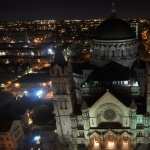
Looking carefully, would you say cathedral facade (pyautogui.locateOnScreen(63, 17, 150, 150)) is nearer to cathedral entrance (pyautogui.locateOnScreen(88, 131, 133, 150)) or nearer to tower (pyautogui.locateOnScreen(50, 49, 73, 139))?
cathedral entrance (pyautogui.locateOnScreen(88, 131, 133, 150))

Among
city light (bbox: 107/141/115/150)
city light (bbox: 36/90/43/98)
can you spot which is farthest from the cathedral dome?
city light (bbox: 36/90/43/98)

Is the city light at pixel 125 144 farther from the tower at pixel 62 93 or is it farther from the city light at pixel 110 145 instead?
the tower at pixel 62 93

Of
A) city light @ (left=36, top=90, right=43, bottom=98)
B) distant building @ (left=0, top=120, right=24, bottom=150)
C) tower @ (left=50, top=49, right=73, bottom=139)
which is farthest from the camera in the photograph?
city light @ (left=36, top=90, right=43, bottom=98)

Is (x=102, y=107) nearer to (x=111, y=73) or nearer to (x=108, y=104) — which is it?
(x=108, y=104)

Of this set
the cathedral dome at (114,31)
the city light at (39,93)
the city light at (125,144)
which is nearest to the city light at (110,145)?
the city light at (125,144)

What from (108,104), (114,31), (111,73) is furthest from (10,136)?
(114,31)

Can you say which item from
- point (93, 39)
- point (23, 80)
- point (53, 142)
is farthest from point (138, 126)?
point (23, 80)
